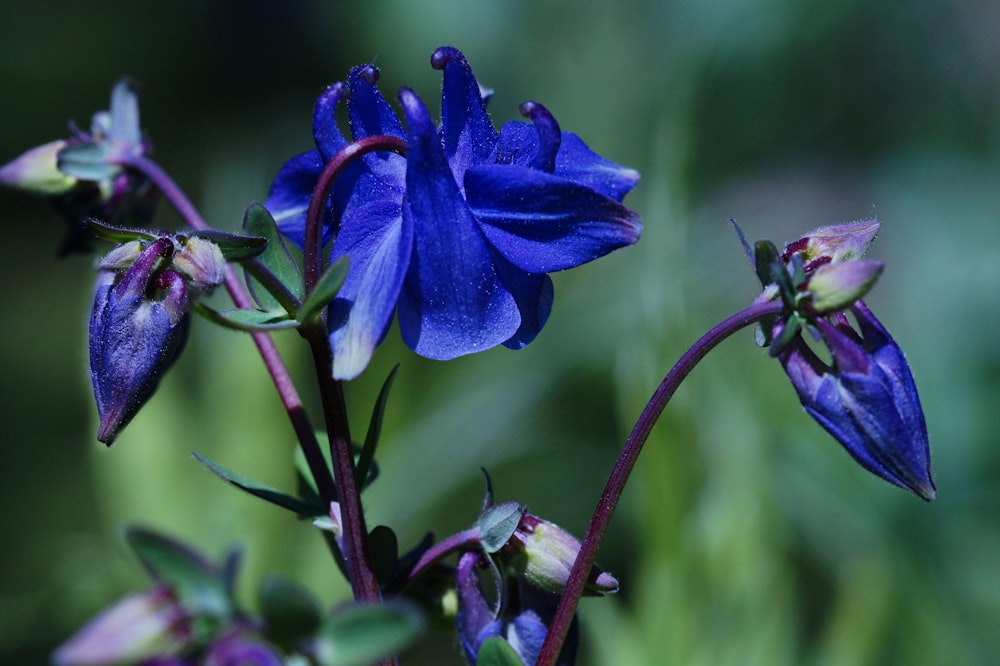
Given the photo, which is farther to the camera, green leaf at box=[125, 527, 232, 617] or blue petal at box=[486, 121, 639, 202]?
blue petal at box=[486, 121, 639, 202]

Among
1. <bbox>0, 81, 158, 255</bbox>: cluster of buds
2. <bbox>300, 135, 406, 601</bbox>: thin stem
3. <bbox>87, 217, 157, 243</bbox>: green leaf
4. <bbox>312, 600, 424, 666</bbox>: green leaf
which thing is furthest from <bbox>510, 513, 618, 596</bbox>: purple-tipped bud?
<bbox>0, 81, 158, 255</bbox>: cluster of buds

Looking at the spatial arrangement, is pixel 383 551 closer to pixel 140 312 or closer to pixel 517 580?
pixel 517 580

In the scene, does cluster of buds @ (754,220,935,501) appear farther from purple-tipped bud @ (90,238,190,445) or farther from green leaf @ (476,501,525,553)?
purple-tipped bud @ (90,238,190,445)

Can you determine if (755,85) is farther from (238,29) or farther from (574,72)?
(238,29)

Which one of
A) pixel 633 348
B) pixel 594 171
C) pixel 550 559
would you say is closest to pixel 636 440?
pixel 550 559

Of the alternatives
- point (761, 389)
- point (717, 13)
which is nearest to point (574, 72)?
point (717, 13)

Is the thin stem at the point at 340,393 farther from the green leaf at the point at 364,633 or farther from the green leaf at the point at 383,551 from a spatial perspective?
the green leaf at the point at 364,633
